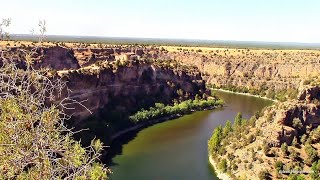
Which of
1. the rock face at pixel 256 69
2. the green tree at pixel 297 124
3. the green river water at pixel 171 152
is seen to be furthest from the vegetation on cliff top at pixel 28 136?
the rock face at pixel 256 69

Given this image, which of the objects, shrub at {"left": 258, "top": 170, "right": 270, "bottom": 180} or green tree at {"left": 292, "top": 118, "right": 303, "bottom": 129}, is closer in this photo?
shrub at {"left": 258, "top": 170, "right": 270, "bottom": 180}

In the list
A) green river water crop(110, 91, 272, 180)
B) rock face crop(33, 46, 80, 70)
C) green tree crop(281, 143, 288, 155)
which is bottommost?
green river water crop(110, 91, 272, 180)

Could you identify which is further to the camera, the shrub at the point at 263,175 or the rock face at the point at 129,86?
the rock face at the point at 129,86

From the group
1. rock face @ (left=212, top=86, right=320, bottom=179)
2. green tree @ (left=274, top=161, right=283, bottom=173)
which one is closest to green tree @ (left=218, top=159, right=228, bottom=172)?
rock face @ (left=212, top=86, right=320, bottom=179)

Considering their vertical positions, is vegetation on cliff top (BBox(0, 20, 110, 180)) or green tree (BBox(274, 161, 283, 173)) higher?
vegetation on cliff top (BBox(0, 20, 110, 180))

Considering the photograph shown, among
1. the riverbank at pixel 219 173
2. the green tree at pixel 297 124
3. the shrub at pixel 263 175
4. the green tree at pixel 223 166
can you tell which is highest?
the green tree at pixel 297 124

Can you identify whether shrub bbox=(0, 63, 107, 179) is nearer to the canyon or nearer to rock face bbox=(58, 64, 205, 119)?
the canyon

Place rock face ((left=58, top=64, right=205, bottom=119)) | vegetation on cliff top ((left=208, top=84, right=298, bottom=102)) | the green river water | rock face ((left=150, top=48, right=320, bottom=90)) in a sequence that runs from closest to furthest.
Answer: the green river water
rock face ((left=58, top=64, right=205, bottom=119))
vegetation on cliff top ((left=208, top=84, right=298, bottom=102))
rock face ((left=150, top=48, right=320, bottom=90))

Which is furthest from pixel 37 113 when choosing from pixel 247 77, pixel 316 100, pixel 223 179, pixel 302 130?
pixel 247 77

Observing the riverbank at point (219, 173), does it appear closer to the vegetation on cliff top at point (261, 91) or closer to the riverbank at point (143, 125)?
the riverbank at point (143, 125)
